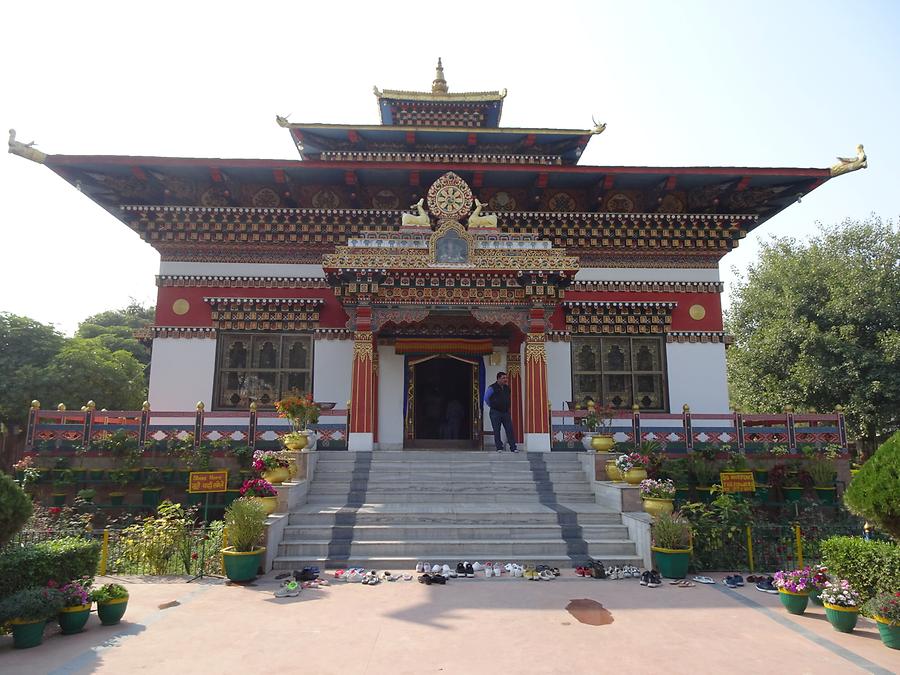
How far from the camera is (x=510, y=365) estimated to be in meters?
15.8

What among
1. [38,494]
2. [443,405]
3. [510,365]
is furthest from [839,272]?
[38,494]

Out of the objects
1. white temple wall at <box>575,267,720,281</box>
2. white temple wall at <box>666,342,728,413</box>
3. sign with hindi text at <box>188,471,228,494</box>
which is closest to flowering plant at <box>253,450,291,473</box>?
sign with hindi text at <box>188,471,228,494</box>

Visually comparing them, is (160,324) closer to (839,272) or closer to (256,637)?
(256,637)

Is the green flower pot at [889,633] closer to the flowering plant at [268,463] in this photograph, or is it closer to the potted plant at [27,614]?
the potted plant at [27,614]

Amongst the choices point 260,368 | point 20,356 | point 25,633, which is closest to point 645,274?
point 260,368

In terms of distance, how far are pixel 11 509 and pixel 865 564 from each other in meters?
9.46

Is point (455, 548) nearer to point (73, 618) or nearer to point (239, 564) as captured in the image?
point (239, 564)

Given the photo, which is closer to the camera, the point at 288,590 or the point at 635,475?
the point at 288,590

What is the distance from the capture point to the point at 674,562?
27.0 ft

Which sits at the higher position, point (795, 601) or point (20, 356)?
point (20, 356)

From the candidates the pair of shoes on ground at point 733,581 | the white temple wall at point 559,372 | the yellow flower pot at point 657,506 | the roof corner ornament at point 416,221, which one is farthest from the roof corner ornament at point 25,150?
the pair of shoes on ground at point 733,581

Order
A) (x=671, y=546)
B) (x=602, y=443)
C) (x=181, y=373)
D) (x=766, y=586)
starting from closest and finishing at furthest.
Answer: (x=766, y=586)
(x=671, y=546)
(x=602, y=443)
(x=181, y=373)

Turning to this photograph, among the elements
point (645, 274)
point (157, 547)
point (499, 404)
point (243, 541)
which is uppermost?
point (645, 274)

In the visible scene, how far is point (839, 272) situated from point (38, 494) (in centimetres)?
2764
